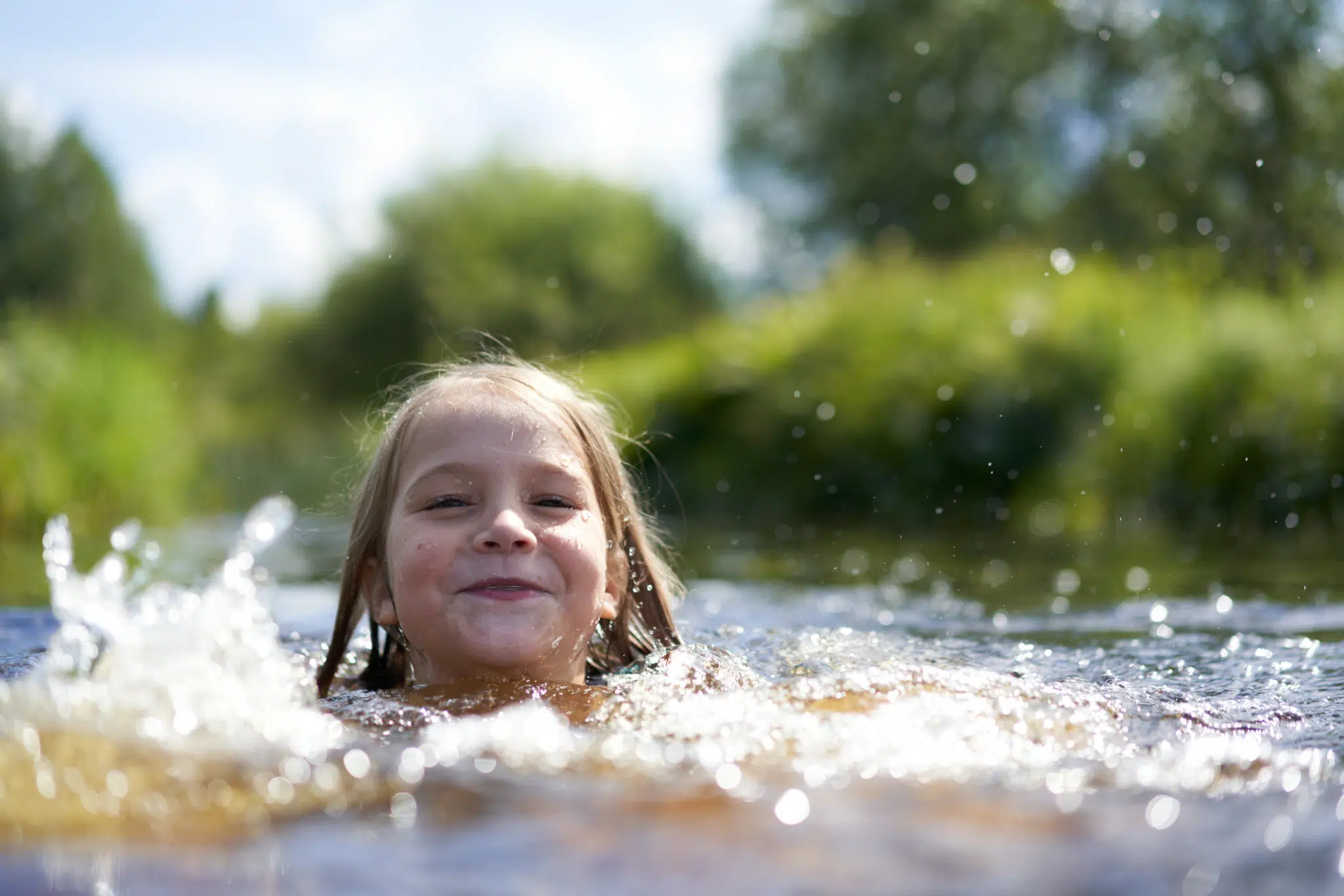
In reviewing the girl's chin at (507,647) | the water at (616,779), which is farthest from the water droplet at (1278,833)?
the girl's chin at (507,647)

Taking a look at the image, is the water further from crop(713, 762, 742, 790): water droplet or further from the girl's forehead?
the girl's forehead

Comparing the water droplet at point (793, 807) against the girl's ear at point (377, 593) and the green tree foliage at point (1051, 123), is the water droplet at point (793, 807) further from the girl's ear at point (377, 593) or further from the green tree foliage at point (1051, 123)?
the green tree foliage at point (1051, 123)

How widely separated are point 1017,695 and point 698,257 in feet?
101

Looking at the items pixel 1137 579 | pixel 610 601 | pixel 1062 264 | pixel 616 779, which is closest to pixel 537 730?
pixel 616 779

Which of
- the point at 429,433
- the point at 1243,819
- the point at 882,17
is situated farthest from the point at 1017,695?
the point at 882,17

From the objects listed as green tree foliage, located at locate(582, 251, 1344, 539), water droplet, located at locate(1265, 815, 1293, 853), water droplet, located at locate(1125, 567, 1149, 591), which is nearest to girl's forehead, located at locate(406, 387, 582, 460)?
water droplet, located at locate(1265, 815, 1293, 853)

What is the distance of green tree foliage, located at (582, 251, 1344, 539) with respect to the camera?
8891 mm

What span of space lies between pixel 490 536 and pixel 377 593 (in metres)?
0.59

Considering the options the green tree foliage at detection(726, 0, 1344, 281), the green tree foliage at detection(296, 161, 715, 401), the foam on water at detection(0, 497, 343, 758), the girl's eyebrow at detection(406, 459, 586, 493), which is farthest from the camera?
the green tree foliage at detection(296, 161, 715, 401)

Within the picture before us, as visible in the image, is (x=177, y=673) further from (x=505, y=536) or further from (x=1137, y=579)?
(x=1137, y=579)

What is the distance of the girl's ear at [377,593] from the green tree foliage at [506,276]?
986 inches

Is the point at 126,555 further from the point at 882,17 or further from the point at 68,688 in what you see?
the point at 882,17

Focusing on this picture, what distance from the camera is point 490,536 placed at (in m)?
2.93

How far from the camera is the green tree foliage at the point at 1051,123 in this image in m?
24.1
